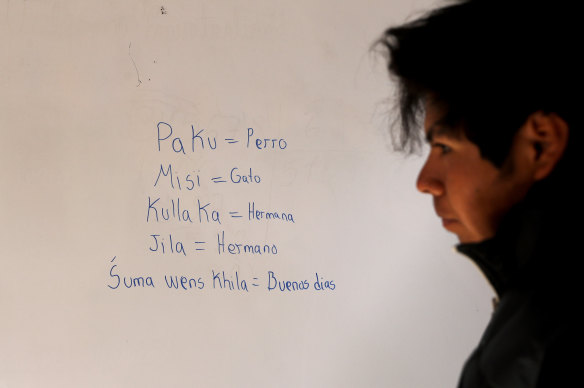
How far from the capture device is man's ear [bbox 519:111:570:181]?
54 cm

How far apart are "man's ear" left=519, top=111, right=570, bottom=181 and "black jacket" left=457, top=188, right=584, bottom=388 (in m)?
0.02

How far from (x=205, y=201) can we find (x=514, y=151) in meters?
0.68

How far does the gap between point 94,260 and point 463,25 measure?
817 millimetres

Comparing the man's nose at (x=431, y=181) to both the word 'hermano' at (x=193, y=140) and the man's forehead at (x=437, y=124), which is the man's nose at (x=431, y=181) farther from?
the word 'hermano' at (x=193, y=140)

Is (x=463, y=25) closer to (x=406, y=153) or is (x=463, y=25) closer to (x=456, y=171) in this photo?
(x=456, y=171)

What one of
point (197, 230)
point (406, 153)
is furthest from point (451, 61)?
point (197, 230)

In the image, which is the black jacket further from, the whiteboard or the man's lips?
the whiteboard

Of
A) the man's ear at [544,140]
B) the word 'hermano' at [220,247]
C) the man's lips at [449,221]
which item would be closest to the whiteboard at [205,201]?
the word 'hermano' at [220,247]

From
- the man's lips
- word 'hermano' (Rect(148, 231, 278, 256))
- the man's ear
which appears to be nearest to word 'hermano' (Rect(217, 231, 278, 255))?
word 'hermano' (Rect(148, 231, 278, 256))

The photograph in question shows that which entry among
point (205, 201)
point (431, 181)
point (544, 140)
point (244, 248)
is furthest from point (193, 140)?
point (544, 140)

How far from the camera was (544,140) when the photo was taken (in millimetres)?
544

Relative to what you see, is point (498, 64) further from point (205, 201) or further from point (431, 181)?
point (205, 201)

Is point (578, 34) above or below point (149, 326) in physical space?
above

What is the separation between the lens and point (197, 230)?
1.13 metres
